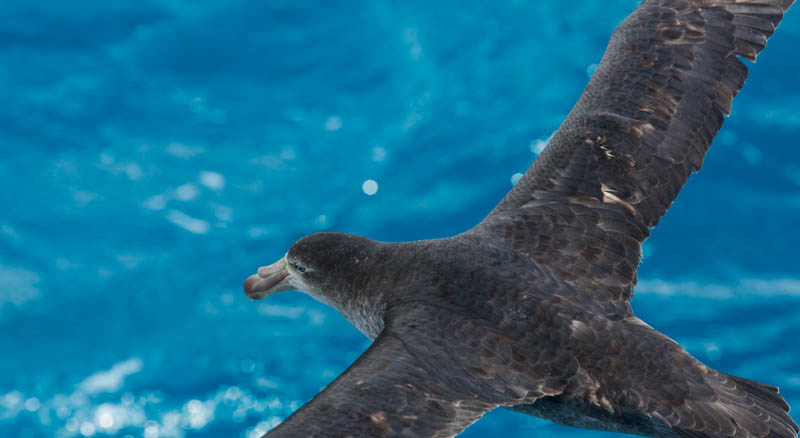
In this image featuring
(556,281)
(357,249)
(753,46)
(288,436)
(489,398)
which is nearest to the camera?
(288,436)

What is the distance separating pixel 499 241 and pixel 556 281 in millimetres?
678

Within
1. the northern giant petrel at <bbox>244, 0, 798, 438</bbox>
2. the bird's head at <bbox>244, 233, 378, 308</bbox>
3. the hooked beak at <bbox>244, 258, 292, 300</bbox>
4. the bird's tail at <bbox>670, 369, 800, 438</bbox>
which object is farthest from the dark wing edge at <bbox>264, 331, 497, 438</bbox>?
the hooked beak at <bbox>244, 258, 292, 300</bbox>

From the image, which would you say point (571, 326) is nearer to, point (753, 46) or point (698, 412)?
point (698, 412)

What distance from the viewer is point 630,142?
10.6 m

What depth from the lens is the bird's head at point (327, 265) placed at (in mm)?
10219

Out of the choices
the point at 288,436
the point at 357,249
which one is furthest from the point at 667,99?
the point at 288,436

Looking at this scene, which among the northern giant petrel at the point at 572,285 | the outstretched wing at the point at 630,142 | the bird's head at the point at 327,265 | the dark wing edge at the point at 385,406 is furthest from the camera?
the bird's head at the point at 327,265

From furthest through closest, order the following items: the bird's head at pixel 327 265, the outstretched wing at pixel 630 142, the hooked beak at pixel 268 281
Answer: the hooked beak at pixel 268 281, the bird's head at pixel 327 265, the outstretched wing at pixel 630 142

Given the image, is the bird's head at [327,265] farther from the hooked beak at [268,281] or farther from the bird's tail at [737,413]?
the bird's tail at [737,413]

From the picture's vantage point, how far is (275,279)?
11.2 metres

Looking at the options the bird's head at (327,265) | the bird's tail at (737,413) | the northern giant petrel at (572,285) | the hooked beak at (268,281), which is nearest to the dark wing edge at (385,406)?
the northern giant petrel at (572,285)

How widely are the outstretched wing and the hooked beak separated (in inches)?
90.0

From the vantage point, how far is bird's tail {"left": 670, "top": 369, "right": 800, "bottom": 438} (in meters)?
8.63

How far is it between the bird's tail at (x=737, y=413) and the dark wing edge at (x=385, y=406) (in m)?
1.67
